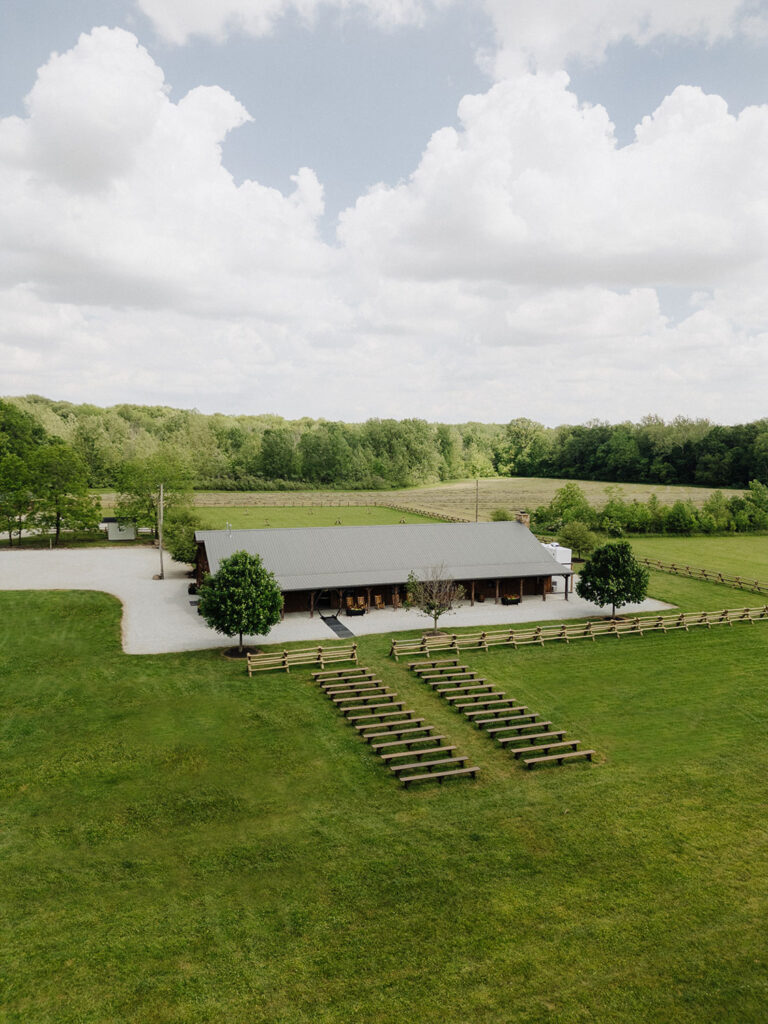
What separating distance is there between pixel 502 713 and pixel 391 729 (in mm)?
4296

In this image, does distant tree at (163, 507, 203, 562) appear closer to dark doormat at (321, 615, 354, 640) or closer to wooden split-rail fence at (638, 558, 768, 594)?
dark doormat at (321, 615, 354, 640)

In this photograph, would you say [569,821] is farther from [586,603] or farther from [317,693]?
[586,603]

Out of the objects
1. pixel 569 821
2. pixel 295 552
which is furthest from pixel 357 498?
pixel 569 821

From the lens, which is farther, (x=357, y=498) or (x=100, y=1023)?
(x=357, y=498)

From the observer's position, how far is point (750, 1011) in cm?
1102

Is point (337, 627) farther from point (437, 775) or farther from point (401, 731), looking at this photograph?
point (437, 775)

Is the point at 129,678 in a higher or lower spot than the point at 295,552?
lower

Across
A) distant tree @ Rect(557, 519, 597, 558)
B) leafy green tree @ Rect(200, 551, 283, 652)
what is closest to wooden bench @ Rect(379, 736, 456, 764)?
leafy green tree @ Rect(200, 551, 283, 652)

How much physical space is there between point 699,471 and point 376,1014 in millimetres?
118865

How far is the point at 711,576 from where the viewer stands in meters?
48.2

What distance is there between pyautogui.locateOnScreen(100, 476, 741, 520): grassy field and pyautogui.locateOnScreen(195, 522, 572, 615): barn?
135 ft

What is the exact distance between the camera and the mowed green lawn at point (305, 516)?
254ft

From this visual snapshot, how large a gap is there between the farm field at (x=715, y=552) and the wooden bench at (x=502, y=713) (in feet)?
114

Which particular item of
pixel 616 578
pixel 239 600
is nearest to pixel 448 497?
pixel 616 578
